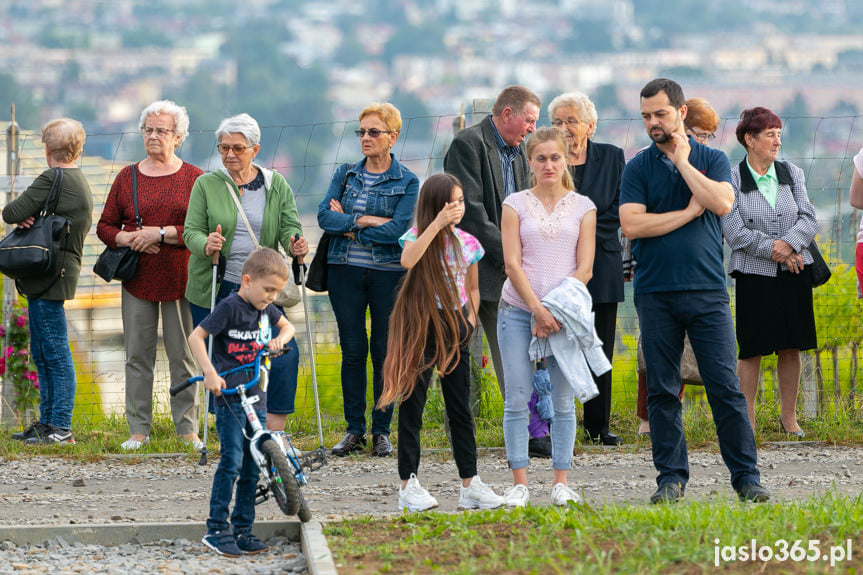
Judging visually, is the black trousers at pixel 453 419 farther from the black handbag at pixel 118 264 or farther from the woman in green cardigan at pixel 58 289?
the woman in green cardigan at pixel 58 289

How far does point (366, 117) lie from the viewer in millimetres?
7090

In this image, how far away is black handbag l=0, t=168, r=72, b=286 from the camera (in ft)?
24.1

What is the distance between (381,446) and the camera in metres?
7.11

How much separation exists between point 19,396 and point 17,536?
389 centimetres

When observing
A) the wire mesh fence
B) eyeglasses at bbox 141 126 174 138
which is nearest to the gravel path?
the wire mesh fence

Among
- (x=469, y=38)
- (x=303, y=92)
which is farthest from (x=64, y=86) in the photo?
(x=469, y=38)

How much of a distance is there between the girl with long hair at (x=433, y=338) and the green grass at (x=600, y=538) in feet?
2.16

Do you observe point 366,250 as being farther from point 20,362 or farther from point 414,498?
point 20,362

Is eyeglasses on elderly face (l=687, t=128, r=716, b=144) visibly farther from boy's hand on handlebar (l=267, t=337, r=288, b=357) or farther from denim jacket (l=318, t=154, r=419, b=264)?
boy's hand on handlebar (l=267, t=337, r=288, b=357)

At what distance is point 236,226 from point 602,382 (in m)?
2.45

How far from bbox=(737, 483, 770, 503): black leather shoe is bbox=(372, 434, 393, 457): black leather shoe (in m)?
2.36

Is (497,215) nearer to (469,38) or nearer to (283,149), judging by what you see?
(283,149)

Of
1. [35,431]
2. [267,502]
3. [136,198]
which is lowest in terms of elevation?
[267,502]

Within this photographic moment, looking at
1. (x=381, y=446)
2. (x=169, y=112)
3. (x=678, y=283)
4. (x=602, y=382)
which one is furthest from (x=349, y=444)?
(x=678, y=283)
